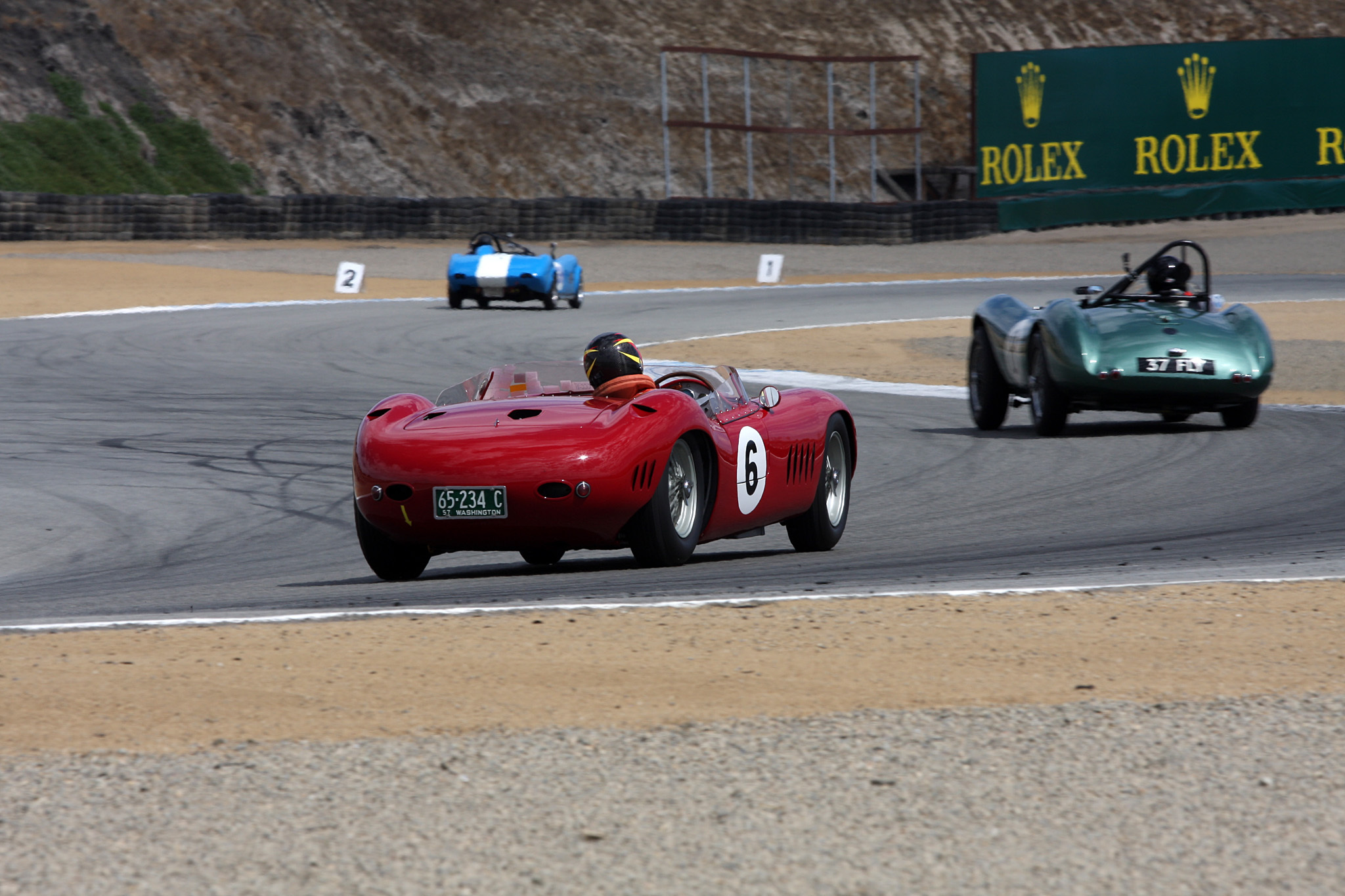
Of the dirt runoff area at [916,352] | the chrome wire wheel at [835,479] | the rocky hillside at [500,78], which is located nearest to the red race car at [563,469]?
the chrome wire wheel at [835,479]

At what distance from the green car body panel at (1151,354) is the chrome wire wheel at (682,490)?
18.0 feet

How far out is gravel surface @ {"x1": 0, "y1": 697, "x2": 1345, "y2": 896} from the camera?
3297 mm

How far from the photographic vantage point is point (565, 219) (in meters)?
40.2

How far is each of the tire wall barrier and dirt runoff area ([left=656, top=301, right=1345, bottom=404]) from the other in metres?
15.1

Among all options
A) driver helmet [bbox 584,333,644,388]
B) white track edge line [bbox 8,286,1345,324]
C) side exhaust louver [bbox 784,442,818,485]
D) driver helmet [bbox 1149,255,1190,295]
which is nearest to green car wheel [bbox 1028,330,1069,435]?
driver helmet [bbox 1149,255,1190,295]

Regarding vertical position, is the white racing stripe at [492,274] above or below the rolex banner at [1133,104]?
below

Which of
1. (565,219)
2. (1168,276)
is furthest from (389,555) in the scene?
(565,219)

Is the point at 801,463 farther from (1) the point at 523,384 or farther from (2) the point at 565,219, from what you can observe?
(2) the point at 565,219

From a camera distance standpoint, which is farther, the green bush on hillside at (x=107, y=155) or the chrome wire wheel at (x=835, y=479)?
the green bush on hillside at (x=107, y=155)

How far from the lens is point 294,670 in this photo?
502 cm

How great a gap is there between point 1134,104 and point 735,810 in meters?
40.8

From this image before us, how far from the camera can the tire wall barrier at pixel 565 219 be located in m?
Result: 38.5

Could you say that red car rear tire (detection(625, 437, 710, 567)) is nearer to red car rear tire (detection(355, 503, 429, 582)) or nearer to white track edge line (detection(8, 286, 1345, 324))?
red car rear tire (detection(355, 503, 429, 582))

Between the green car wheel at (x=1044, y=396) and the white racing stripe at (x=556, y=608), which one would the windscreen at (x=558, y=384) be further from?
the green car wheel at (x=1044, y=396)
